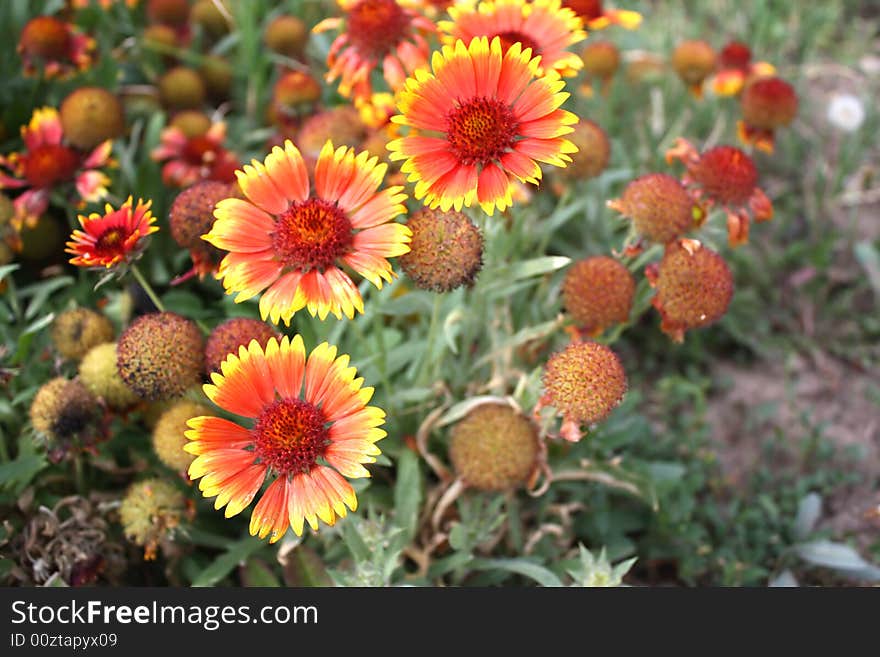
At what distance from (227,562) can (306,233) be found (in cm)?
69

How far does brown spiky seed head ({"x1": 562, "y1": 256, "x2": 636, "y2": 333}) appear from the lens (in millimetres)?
1463

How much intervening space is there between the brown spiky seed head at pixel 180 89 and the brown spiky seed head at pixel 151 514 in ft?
4.13

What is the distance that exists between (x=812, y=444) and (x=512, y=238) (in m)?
0.98

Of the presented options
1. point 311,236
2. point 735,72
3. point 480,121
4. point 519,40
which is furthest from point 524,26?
point 735,72

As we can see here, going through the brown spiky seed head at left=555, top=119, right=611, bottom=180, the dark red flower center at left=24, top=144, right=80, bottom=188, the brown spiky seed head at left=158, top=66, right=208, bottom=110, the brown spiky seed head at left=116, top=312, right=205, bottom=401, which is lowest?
the brown spiky seed head at left=116, top=312, right=205, bottom=401

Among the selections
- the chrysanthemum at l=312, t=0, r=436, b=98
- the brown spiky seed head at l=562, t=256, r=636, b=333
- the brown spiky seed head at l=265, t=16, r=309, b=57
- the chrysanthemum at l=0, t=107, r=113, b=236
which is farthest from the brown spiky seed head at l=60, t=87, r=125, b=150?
the brown spiky seed head at l=562, t=256, r=636, b=333

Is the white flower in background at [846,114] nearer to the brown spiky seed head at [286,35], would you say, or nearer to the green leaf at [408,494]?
the brown spiky seed head at [286,35]

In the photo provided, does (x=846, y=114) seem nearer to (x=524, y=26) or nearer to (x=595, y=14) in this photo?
(x=595, y=14)

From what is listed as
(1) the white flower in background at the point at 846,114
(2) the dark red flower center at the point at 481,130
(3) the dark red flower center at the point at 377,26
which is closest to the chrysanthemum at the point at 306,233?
(2) the dark red flower center at the point at 481,130

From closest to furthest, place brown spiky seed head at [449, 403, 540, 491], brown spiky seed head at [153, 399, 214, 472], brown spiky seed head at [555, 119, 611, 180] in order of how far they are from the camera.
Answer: brown spiky seed head at [153, 399, 214, 472]
brown spiky seed head at [449, 403, 540, 491]
brown spiky seed head at [555, 119, 611, 180]

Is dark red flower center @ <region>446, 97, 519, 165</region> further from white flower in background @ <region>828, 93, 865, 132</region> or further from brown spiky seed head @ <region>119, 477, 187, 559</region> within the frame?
white flower in background @ <region>828, 93, 865, 132</region>

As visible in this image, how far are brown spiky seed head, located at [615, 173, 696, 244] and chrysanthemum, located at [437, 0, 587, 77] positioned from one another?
0.26 metres

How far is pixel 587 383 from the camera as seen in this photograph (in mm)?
→ 1273

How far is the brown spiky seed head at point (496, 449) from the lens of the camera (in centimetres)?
150
